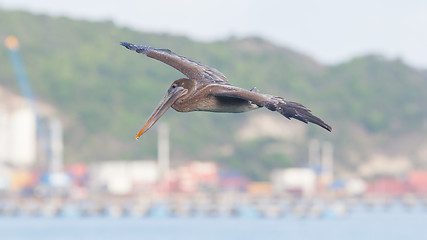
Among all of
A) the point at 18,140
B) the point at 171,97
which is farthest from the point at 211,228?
the point at 171,97

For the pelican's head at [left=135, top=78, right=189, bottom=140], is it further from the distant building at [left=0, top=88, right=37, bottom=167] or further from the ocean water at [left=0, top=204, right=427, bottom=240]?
the distant building at [left=0, top=88, right=37, bottom=167]

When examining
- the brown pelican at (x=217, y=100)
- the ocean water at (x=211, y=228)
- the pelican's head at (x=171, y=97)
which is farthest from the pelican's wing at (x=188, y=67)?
the ocean water at (x=211, y=228)

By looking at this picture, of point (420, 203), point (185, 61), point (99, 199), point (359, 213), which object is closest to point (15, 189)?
point (99, 199)

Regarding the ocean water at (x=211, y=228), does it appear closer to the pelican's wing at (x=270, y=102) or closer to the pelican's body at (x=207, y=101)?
the pelican's body at (x=207, y=101)

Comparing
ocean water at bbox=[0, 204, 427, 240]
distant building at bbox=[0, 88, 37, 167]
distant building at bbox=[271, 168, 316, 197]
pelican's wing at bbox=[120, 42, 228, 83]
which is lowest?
pelican's wing at bbox=[120, 42, 228, 83]

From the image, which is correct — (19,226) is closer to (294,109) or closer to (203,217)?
(203,217)

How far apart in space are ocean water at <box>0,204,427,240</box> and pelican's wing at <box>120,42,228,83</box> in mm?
98151

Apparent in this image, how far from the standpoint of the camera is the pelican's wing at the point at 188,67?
15.7 m

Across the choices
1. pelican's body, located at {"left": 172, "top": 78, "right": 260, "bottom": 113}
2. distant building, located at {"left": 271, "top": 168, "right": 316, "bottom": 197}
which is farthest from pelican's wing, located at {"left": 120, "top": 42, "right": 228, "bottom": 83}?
distant building, located at {"left": 271, "top": 168, "right": 316, "bottom": 197}

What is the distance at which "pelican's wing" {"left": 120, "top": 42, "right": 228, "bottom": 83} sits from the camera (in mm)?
15711

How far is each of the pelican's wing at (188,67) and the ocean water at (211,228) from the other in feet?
322

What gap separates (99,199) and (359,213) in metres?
50.3

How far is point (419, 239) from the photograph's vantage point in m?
116

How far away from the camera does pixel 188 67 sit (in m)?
16.3
